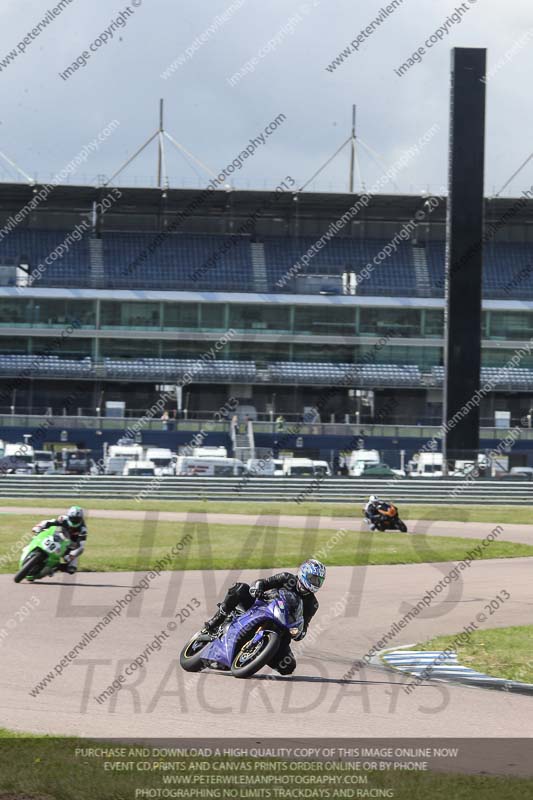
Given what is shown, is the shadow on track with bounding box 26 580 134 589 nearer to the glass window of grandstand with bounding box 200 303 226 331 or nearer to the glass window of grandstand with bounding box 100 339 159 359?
the glass window of grandstand with bounding box 100 339 159 359

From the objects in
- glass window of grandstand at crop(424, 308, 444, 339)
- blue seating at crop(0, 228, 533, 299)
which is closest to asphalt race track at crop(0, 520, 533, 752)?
glass window of grandstand at crop(424, 308, 444, 339)

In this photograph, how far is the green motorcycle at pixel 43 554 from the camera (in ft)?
63.9

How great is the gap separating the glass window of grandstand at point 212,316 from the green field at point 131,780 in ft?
217

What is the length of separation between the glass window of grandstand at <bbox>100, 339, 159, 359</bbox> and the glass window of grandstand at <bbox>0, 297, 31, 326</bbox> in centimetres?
460

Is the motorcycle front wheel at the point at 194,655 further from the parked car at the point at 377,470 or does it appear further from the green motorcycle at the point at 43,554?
the parked car at the point at 377,470

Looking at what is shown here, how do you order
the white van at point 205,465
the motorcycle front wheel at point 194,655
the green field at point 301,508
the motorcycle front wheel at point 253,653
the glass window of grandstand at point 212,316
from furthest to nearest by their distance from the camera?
the glass window of grandstand at point 212,316
the white van at point 205,465
the green field at point 301,508
the motorcycle front wheel at point 194,655
the motorcycle front wheel at point 253,653

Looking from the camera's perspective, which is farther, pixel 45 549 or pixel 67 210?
pixel 67 210

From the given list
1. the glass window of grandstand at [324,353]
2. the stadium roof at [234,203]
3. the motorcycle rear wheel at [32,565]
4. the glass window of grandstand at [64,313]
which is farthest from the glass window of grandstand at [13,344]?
the motorcycle rear wheel at [32,565]

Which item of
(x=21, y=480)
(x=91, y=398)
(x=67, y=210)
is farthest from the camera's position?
(x=67, y=210)

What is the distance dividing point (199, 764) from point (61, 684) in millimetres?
3352

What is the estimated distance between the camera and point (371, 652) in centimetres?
1445

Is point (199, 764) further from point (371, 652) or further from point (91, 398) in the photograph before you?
point (91, 398)

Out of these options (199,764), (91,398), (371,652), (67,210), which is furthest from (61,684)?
(67,210)

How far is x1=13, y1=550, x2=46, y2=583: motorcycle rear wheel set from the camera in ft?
63.8
